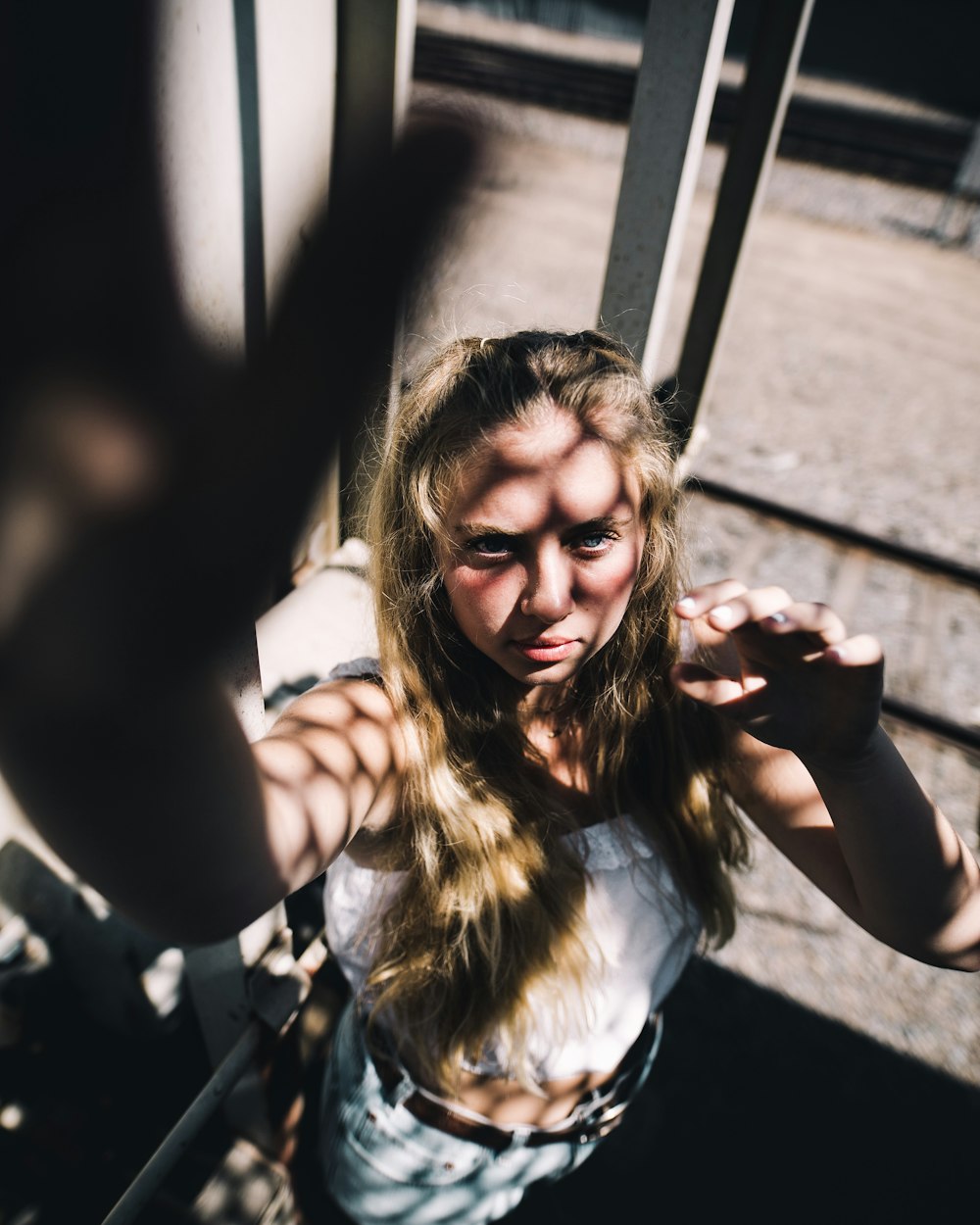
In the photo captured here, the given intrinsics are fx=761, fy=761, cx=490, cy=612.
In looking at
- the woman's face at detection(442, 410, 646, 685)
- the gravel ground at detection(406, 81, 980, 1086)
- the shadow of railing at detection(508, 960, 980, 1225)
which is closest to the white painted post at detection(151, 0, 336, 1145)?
the gravel ground at detection(406, 81, 980, 1086)

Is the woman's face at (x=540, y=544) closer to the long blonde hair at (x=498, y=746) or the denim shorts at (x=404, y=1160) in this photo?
the long blonde hair at (x=498, y=746)

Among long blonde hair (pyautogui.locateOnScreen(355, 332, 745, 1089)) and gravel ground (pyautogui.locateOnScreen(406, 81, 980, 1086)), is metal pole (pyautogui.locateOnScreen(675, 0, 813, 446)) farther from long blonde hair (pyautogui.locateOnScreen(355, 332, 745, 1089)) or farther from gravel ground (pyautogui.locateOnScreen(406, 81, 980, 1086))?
long blonde hair (pyautogui.locateOnScreen(355, 332, 745, 1089))

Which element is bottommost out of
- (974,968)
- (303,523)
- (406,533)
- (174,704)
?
(974,968)

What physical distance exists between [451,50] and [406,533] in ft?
69.2

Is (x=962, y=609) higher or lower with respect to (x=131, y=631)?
lower

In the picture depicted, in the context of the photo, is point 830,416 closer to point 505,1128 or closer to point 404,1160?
point 505,1128

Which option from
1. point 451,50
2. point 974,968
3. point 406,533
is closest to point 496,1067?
point 974,968

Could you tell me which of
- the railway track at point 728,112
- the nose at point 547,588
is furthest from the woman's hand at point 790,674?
the railway track at point 728,112

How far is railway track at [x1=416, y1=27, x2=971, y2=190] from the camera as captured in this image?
604 inches

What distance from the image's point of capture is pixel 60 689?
1.26 ft

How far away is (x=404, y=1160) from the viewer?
1.76m

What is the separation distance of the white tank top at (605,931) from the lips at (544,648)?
0.51 m

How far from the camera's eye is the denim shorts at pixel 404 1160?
174cm

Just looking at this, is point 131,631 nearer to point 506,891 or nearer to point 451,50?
point 506,891
